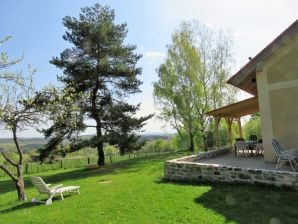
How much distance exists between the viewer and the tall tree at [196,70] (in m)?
24.5

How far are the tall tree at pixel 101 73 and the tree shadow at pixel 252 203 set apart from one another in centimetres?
1231

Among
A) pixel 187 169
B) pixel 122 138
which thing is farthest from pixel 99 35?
pixel 187 169

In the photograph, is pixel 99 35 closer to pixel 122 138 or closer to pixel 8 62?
pixel 122 138

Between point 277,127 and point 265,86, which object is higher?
point 265,86

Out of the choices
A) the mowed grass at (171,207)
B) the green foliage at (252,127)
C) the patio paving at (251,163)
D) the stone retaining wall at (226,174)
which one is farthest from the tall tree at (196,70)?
the mowed grass at (171,207)

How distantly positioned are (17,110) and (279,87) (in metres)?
9.65

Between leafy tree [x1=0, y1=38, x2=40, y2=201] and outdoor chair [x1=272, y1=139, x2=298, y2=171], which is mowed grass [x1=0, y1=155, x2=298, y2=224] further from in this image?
outdoor chair [x1=272, y1=139, x2=298, y2=171]

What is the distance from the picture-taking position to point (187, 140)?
32.0m

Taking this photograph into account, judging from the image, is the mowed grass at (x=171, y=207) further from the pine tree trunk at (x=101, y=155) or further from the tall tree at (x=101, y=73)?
the pine tree trunk at (x=101, y=155)

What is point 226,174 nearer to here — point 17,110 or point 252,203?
point 252,203

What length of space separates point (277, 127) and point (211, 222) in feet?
21.5

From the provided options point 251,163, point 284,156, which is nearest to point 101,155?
point 251,163

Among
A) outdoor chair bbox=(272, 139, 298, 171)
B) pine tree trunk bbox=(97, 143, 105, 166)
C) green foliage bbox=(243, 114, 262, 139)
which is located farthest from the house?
green foliage bbox=(243, 114, 262, 139)

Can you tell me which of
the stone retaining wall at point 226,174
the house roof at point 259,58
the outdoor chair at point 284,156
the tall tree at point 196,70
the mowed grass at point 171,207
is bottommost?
the mowed grass at point 171,207
